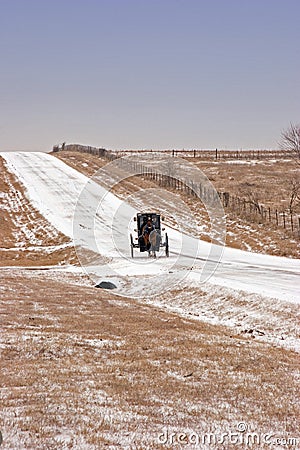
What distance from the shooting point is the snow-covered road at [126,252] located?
27453 mm

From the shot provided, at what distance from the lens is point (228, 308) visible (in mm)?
22969

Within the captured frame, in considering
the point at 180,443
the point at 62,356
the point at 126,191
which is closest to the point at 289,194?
the point at 126,191

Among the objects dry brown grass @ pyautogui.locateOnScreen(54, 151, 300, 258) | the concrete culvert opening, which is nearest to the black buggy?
the concrete culvert opening

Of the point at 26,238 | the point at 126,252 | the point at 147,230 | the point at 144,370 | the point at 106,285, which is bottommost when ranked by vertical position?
the point at 106,285

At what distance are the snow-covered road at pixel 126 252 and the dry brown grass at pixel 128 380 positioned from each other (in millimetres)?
6406

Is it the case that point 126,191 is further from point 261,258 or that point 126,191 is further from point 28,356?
point 28,356

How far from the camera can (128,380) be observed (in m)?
12.9

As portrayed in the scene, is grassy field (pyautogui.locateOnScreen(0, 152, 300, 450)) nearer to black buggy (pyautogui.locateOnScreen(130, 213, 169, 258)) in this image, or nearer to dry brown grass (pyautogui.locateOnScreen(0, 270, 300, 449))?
dry brown grass (pyautogui.locateOnScreen(0, 270, 300, 449))

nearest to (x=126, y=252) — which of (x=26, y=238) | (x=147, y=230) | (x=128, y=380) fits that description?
(x=147, y=230)

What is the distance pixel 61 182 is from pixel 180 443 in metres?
66.7

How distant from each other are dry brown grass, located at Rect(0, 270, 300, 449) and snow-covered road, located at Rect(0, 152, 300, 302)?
6.41 meters

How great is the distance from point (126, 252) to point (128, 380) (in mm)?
24746

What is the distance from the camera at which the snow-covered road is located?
27453 millimetres

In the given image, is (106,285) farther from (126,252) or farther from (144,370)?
(144,370)
